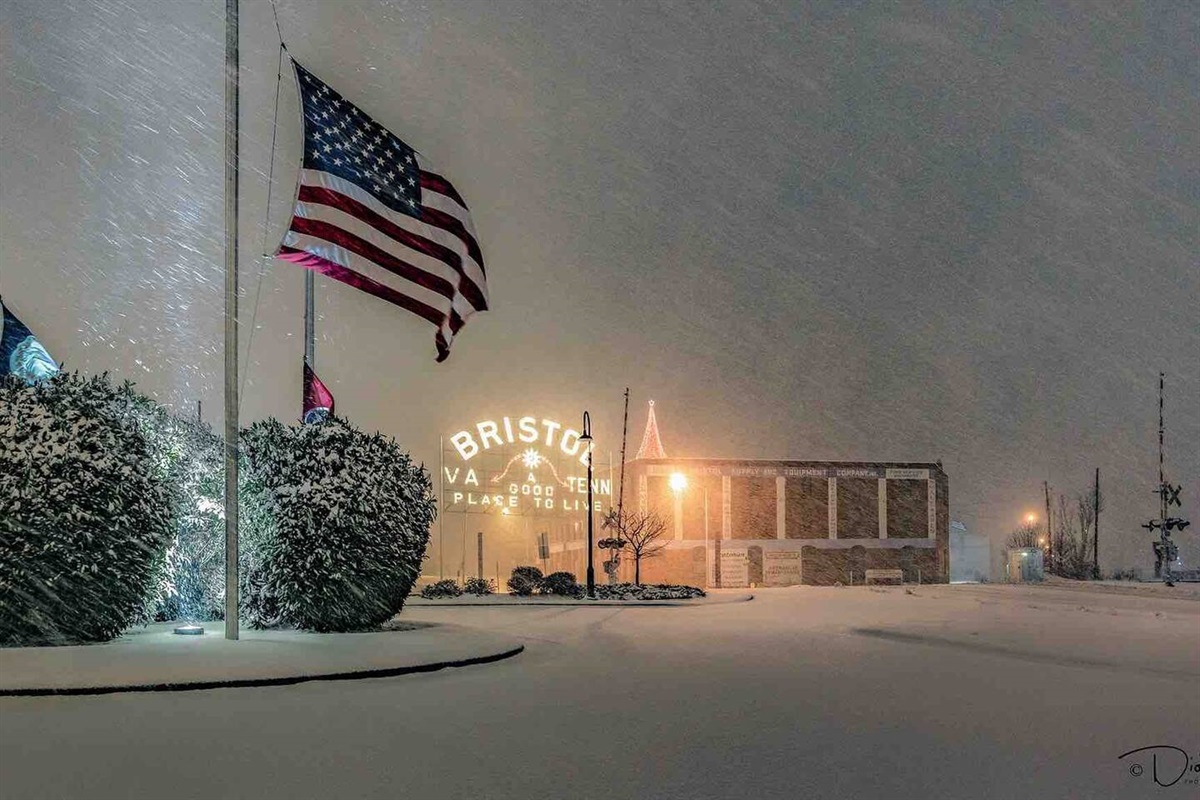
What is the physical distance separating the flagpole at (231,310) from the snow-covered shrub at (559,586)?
1125 inches

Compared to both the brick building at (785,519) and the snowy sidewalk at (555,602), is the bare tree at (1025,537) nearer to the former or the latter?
the brick building at (785,519)

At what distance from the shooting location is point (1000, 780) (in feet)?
26.9

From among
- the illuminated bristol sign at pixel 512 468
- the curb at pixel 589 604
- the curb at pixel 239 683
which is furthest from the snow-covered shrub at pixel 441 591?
the curb at pixel 239 683

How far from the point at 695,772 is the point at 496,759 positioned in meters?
1.55

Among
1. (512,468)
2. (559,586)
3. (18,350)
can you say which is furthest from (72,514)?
(512,468)

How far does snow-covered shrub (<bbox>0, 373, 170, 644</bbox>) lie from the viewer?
17.0 m

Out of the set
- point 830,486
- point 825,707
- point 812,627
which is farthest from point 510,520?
point 825,707

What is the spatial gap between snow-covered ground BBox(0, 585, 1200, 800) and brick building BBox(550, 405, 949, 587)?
4678 centimetres

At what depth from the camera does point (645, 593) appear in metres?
43.3

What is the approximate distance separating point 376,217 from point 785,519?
2087 inches

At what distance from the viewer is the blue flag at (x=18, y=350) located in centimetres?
2261

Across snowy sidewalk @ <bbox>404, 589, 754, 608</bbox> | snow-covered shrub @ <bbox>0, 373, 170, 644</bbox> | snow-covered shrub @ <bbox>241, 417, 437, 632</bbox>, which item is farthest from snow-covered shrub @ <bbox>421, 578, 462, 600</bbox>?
snow-covered shrub @ <bbox>0, 373, 170, 644</bbox>

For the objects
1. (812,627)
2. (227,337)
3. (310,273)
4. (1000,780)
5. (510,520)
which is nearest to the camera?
(1000,780)

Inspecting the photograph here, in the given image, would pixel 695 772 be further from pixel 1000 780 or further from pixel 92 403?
pixel 92 403
